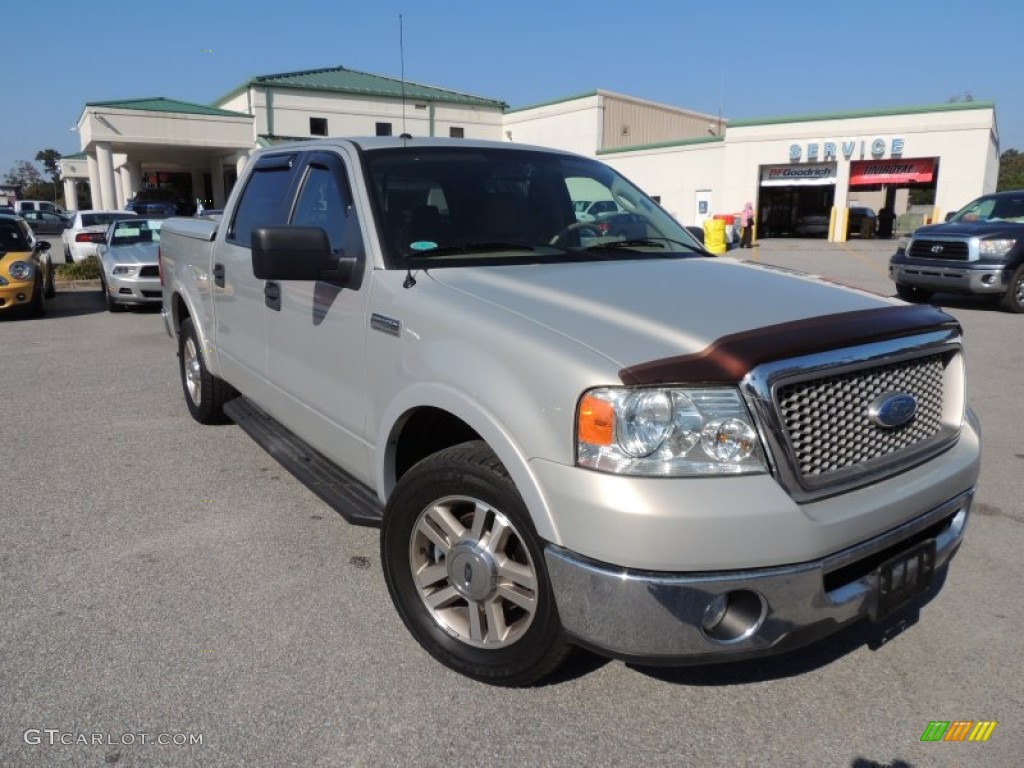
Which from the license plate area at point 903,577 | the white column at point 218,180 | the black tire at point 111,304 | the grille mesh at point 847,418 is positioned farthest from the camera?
the white column at point 218,180

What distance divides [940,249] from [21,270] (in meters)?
13.5

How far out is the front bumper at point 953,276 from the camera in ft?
38.8

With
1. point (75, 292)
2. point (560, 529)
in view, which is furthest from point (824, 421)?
point (75, 292)

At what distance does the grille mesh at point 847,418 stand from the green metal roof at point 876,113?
32419 millimetres

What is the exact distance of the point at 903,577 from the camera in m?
2.58

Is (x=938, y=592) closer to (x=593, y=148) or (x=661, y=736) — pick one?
(x=661, y=736)

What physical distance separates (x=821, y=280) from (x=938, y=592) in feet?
4.75

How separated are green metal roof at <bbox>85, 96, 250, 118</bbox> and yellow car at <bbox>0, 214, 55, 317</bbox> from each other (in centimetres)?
3087

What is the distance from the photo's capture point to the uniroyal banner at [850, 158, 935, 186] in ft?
104

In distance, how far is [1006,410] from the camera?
6688 millimetres

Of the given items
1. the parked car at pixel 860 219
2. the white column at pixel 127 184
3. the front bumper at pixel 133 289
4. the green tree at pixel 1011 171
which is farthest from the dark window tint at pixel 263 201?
the green tree at pixel 1011 171

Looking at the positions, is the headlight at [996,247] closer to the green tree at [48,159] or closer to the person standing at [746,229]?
the person standing at [746,229]

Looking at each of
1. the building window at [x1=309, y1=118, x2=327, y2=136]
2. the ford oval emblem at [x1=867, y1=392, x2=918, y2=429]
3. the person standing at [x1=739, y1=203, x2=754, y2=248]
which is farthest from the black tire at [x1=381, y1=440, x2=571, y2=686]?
the building window at [x1=309, y1=118, x2=327, y2=136]

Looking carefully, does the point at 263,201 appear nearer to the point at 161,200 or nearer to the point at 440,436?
the point at 440,436
